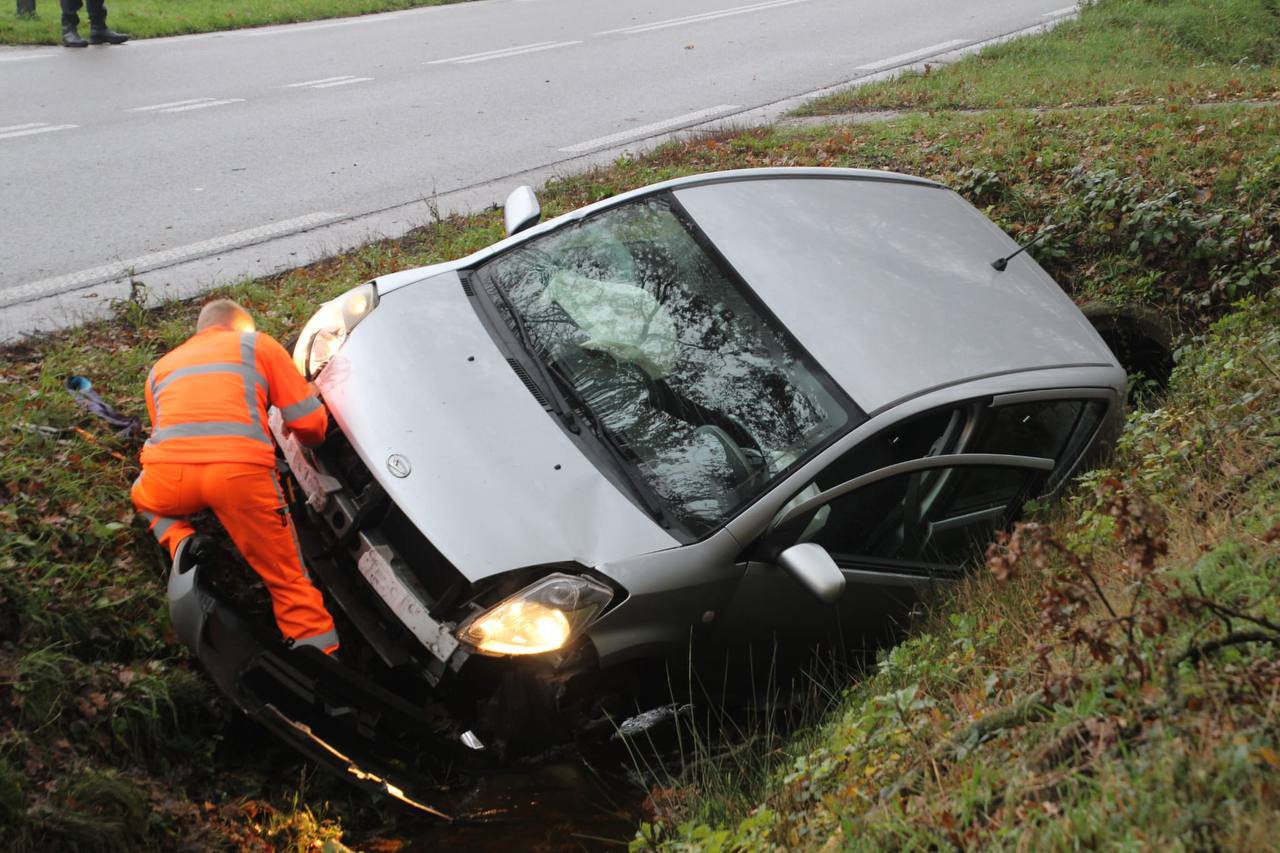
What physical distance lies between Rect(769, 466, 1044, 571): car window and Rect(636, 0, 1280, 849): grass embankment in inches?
7.9

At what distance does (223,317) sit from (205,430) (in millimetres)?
717

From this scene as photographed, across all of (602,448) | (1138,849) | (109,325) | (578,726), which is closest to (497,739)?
(578,726)

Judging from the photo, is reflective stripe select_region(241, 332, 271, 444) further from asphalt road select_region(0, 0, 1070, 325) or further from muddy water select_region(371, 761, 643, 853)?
asphalt road select_region(0, 0, 1070, 325)

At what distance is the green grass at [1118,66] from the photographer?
1020 centimetres

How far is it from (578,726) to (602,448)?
3.21 feet

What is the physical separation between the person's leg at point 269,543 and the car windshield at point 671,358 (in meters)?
1.17

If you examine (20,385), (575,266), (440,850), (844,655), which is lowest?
(440,850)

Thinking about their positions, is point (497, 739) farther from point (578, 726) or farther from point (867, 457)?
point (867, 457)

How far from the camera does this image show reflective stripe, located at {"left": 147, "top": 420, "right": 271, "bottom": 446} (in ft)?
12.3

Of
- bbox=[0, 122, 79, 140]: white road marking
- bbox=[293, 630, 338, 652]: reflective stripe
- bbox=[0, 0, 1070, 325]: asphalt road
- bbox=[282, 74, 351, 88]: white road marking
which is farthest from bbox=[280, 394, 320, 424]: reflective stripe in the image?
bbox=[282, 74, 351, 88]: white road marking

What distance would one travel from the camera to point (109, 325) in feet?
18.7

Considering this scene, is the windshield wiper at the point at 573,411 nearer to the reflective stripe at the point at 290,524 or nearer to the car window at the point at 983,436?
the car window at the point at 983,436

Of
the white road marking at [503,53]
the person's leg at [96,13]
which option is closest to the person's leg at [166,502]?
the white road marking at [503,53]

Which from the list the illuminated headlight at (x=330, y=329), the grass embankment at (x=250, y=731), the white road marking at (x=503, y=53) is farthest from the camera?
the white road marking at (x=503, y=53)
